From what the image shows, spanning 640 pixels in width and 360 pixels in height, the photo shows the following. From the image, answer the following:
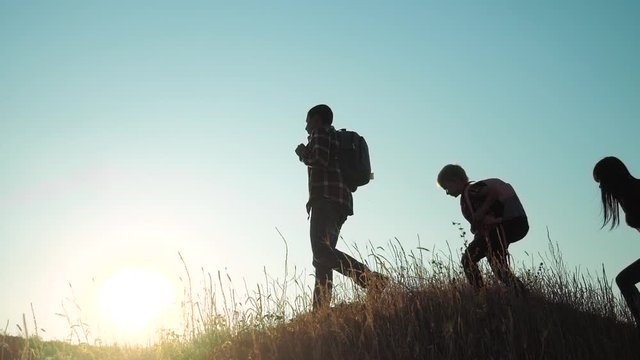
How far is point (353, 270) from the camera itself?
4.64 m

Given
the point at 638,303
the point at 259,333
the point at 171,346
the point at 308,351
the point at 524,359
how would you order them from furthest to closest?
1. the point at 171,346
2. the point at 259,333
3. the point at 638,303
4. the point at 308,351
5. the point at 524,359

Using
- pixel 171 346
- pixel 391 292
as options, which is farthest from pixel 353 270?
pixel 171 346

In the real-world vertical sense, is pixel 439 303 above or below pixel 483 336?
above

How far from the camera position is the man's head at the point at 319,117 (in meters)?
5.25

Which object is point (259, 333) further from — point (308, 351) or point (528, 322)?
point (528, 322)

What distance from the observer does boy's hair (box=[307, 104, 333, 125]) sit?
5.26m

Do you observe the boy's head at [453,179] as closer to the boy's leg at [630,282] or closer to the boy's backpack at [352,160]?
the boy's backpack at [352,160]

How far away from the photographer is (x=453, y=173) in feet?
16.3

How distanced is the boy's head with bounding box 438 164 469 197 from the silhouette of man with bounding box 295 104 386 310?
905mm

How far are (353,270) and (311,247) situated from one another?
480mm

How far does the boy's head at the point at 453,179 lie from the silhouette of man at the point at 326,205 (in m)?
0.91

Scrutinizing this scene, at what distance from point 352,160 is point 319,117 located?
542mm

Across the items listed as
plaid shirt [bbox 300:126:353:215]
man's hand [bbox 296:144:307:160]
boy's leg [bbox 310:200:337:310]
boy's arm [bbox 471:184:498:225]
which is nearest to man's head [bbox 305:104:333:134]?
plaid shirt [bbox 300:126:353:215]

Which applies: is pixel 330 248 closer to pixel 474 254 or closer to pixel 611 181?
pixel 474 254
